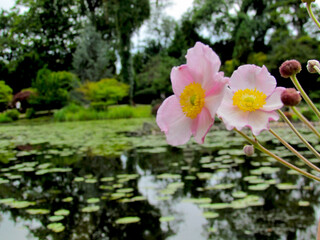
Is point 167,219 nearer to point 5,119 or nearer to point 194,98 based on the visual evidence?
point 194,98

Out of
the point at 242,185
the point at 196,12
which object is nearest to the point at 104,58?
the point at 196,12

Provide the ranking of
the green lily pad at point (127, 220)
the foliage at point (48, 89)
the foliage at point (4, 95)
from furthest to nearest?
1. the foliage at point (4, 95)
2. the foliage at point (48, 89)
3. the green lily pad at point (127, 220)

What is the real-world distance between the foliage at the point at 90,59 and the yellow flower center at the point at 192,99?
45.8ft

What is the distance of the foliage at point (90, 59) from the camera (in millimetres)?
13811

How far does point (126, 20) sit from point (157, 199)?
13102mm

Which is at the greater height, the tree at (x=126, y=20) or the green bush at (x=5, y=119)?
the tree at (x=126, y=20)

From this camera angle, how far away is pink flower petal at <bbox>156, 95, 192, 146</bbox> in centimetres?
31

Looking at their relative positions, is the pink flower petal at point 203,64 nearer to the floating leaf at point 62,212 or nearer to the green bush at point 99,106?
the floating leaf at point 62,212

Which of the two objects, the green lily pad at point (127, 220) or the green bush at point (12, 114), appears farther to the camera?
the green bush at point (12, 114)

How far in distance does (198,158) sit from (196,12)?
13.8m

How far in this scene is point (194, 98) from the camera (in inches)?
11.8

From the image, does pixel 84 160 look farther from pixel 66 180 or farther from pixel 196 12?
pixel 196 12

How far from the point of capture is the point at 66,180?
247 centimetres

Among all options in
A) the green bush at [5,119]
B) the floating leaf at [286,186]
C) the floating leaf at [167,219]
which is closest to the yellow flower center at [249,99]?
Answer: the floating leaf at [167,219]
